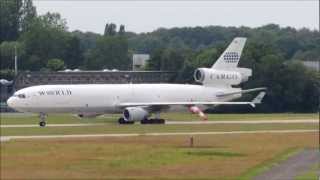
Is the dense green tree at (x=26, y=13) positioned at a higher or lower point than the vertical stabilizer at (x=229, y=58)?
higher

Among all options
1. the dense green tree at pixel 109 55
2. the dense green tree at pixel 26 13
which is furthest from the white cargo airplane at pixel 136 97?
the dense green tree at pixel 26 13

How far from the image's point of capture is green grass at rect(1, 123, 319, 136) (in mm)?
63000

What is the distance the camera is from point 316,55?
651 ft

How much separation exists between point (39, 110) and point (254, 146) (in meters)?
29.1

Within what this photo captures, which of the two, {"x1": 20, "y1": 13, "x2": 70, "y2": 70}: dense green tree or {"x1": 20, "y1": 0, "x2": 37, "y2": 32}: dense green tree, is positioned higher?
{"x1": 20, "y1": 0, "x2": 37, "y2": 32}: dense green tree

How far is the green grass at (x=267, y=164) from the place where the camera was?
116ft

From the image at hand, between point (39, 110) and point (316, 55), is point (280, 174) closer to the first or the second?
point (39, 110)

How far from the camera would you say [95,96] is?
78438mm

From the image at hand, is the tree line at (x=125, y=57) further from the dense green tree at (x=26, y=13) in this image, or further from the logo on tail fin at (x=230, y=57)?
the logo on tail fin at (x=230, y=57)

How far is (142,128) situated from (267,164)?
98.3 feet

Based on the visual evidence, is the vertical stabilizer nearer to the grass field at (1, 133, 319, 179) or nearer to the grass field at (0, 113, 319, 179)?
the grass field at (0, 113, 319, 179)

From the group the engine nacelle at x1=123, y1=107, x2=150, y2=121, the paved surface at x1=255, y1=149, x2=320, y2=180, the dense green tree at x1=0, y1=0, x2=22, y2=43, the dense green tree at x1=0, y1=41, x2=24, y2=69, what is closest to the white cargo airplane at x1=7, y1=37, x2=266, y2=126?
the engine nacelle at x1=123, y1=107, x2=150, y2=121

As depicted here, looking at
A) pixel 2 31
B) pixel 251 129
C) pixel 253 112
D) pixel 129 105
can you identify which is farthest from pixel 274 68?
pixel 2 31

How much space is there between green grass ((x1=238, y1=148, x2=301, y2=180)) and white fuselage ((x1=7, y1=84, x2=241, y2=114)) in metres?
31.0
